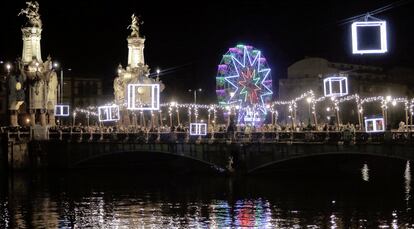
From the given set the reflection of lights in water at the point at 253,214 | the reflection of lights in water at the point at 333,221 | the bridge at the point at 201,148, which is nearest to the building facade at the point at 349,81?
the bridge at the point at 201,148

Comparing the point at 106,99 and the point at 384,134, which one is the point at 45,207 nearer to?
the point at 384,134

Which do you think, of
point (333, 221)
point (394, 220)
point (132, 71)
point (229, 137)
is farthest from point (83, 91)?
point (394, 220)

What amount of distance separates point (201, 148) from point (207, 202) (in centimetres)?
1985

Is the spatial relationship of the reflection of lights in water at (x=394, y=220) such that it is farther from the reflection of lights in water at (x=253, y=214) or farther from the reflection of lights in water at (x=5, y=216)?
the reflection of lights in water at (x=5, y=216)

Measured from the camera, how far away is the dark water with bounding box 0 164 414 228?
55719mm

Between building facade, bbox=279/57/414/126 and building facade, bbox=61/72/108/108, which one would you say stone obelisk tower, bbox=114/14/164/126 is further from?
building facade, bbox=279/57/414/126

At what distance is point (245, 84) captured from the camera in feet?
320

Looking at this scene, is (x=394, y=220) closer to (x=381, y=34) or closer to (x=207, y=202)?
(x=207, y=202)

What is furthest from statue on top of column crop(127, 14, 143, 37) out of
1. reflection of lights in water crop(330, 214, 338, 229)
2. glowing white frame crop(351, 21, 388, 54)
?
glowing white frame crop(351, 21, 388, 54)

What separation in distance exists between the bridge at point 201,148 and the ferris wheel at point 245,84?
8496 mm

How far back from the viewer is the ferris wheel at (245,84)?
97750mm

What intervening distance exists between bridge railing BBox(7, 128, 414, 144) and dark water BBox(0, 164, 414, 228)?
4.72 metres

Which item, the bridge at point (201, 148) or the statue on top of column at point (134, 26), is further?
the statue on top of column at point (134, 26)

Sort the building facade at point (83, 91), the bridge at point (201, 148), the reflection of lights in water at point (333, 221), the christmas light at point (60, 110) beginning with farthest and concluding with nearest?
the building facade at point (83, 91) → the christmas light at point (60, 110) → the bridge at point (201, 148) → the reflection of lights in water at point (333, 221)
